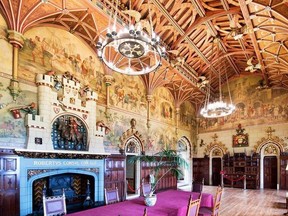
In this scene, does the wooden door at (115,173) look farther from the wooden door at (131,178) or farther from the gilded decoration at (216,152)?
the gilded decoration at (216,152)

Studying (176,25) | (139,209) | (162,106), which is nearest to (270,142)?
(162,106)

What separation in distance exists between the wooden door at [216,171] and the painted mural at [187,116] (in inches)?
129

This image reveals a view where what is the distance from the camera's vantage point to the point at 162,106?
46.8ft

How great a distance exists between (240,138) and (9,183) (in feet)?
49.0

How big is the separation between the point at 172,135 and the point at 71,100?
8486 millimetres

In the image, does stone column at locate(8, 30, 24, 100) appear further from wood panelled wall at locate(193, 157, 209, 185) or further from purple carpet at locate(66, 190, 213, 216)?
wood panelled wall at locate(193, 157, 209, 185)

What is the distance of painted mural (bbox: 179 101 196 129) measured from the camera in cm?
1676

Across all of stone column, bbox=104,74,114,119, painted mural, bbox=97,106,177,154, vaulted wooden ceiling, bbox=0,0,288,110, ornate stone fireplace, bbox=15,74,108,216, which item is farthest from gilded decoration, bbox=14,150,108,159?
vaulted wooden ceiling, bbox=0,0,288,110

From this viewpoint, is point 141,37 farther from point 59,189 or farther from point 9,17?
point 59,189

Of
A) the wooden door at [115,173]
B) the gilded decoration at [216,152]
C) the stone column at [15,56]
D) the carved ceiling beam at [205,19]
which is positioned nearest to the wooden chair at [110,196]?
the wooden door at [115,173]

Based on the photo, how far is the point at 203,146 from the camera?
59.9 feet

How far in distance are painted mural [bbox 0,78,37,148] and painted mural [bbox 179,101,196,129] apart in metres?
11.4

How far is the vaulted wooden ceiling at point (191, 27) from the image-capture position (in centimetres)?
718

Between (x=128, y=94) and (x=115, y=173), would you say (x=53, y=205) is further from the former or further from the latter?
(x=128, y=94)
